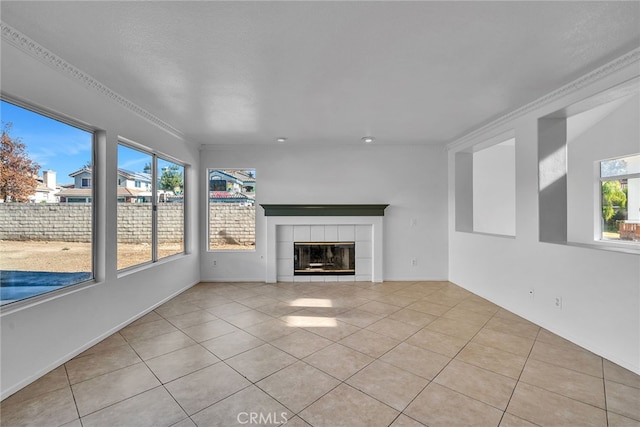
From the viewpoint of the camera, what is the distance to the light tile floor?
172cm

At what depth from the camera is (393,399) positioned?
6.15 feet

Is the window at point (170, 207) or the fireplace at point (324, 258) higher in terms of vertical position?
the window at point (170, 207)

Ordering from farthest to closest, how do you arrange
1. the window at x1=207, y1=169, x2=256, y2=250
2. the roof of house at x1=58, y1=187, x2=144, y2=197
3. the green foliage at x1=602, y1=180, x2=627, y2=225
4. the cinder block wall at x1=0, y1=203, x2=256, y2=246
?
the window at x1=207, y1=169, x2=256, y2=250 < the green foliage at x1=602, y1=180, x2=627, y2=225 < the roof of house at x1=58, y1=187, x2=144, y2=197 < the cinder block wall at x1=0, y1=203, x2=256, y2=246

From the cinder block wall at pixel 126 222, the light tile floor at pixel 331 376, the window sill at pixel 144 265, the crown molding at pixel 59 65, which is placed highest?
the crown molding at pixel 59 65

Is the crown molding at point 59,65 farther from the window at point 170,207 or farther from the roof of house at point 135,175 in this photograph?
the window at point 170,207

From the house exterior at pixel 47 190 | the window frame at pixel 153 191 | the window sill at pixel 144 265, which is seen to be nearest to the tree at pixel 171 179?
the window frame at pixel 153 191

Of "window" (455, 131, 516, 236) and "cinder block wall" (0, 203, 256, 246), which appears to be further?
"window" (455, 131, 516, 236)

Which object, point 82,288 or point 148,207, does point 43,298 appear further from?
point 148,207

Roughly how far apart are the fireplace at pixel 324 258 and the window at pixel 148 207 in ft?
6.76

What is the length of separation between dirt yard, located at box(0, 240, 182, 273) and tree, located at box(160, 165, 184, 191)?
4.02 ft

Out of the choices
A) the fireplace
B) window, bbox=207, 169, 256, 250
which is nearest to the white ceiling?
window, bbox=207, 169, 256, 250

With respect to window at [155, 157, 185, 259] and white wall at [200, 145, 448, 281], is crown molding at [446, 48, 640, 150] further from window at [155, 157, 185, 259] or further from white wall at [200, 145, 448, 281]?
window at [155, 157, 185, 259]

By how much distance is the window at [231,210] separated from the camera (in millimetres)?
5129

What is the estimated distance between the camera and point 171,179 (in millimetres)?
4316
